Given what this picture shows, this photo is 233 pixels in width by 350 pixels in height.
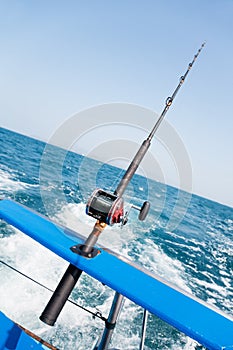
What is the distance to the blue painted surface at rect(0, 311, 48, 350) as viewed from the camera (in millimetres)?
1039

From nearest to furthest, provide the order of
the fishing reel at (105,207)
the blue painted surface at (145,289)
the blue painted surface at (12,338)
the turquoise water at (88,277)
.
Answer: the blue painted surface at (145,289) < the blue painted surface at (12,338) < the fishing reel at (105,207) < the turquoise water at (88,277)

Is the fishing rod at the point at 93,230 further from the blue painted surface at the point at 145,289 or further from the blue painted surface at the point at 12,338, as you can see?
the blue painted surface at the point at 12,338

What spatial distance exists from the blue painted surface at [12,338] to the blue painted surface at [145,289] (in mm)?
375

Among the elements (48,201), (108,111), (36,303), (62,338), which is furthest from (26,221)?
(48,201)

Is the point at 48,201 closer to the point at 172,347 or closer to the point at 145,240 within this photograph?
the point at 145,240

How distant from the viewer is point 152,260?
5.84 m

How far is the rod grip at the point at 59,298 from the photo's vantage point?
1021 mm

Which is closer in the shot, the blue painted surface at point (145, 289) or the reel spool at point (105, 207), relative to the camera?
the blue painted surface at point (145, 289)

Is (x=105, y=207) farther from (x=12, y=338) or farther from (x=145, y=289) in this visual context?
(x=12, y=338)

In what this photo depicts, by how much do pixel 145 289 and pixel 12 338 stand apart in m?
0.60

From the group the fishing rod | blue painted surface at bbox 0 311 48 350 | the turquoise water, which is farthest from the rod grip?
the turquoise water

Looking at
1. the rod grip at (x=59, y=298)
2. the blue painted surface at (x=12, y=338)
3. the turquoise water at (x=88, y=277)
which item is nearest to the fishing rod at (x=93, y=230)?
the rod grip at (x=59, y=298)

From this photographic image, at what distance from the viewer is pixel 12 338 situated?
1.08 metres

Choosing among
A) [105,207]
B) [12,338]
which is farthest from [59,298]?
[105,207]
